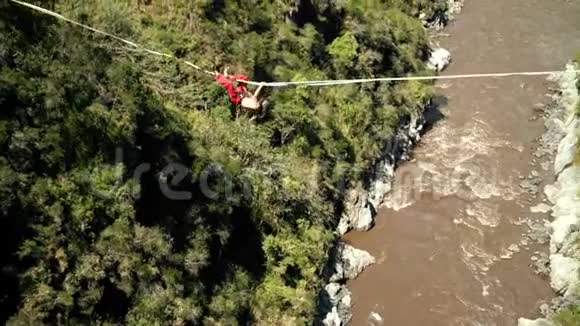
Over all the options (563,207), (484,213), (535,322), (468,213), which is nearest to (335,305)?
(535,322)

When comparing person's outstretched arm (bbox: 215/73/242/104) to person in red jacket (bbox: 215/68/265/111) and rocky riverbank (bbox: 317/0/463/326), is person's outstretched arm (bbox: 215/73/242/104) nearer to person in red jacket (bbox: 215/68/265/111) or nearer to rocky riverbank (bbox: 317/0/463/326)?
person in red jacket (bbox: 215/68/265/111)

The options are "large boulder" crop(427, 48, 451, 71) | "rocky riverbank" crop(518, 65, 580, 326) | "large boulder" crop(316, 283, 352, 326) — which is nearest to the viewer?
"large boulder" crop(316, 283, 352, 326)

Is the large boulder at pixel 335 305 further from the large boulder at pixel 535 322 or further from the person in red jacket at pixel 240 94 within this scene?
the person in red jacket at pixel 240 94

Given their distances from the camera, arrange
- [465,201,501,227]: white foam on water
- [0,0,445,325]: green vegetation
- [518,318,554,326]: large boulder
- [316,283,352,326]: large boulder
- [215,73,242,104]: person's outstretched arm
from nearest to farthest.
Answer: [0,0,445,325]: green vegetation → [215,73,242,104]: person's outstretched arm → [316,283,352,326]: large boulder → [518,318,554,326]: large boulder → [465,201,501,227]: white foam on water

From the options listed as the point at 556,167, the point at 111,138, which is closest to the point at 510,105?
the point at 556,167

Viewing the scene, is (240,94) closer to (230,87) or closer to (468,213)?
(230,87)

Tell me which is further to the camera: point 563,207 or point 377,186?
point 377,186

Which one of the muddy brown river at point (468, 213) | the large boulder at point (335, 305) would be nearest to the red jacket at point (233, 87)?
the large boulder at point (335, 305)

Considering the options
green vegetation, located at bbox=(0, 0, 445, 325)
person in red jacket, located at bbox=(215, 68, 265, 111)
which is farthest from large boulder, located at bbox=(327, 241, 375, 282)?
person in red jacket, located at bbox=(215, 68, 265, 111)
